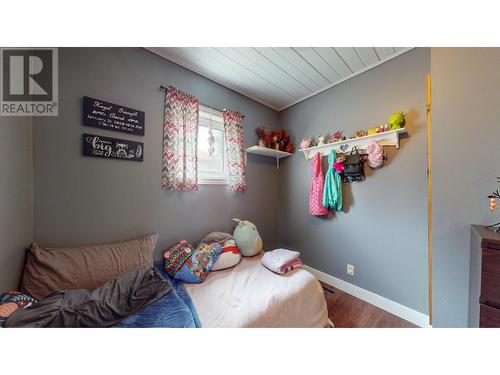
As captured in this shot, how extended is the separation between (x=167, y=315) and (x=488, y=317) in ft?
4.59

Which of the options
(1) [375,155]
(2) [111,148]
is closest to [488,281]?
(1) [375,155]

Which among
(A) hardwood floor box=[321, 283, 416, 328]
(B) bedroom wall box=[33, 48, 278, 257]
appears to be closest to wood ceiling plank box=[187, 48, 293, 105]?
(B) bedroom wall box=[33, 48, 278, 257]

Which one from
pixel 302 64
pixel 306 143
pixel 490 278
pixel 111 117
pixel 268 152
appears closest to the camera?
pixel 490 278

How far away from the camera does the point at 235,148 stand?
5.84 feet

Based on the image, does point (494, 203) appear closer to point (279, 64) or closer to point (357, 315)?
point (357, 315)

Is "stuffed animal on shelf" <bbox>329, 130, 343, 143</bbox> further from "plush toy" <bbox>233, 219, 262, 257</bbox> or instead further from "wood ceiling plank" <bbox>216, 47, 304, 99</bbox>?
"plush toy" <bbox>233, 219, 262, 257</bbox>

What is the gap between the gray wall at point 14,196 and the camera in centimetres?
75

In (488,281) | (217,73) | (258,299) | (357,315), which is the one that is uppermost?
(217,73)

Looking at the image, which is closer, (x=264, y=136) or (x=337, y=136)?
(x=337, y=136)

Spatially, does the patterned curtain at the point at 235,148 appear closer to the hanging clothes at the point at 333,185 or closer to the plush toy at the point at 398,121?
the hanging clothes at the point at 333,185

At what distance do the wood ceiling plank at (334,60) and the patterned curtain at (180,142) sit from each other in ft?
3.93

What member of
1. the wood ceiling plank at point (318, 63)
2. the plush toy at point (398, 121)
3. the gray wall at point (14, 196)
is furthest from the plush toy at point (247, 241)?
the wood ceiling plank at point (318, 63)
